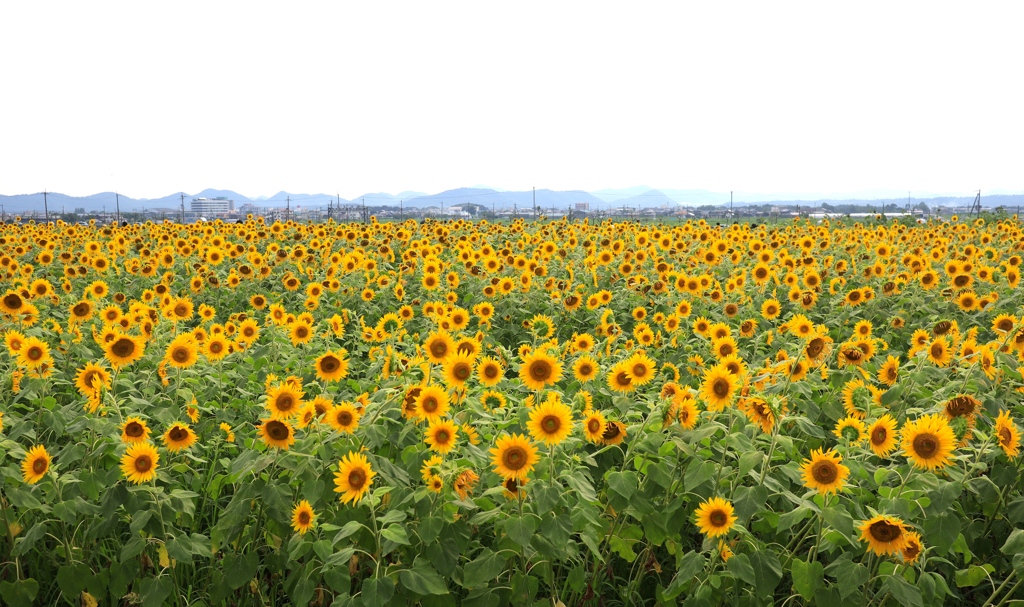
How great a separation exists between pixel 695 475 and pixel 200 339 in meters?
4.37

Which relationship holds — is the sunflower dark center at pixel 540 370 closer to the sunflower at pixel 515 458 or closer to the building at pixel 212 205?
the sunflower at pixel 515 458

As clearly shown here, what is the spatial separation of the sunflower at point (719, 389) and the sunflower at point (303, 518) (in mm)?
1939

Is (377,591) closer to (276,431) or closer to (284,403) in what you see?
(276,431)

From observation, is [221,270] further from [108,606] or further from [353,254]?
[108,606]

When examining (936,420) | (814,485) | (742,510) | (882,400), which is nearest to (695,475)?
(742,510)

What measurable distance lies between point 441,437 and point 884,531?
6.12ft

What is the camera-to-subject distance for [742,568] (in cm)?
288

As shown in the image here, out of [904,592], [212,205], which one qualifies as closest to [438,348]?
[904,592]

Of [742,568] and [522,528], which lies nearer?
[522,528]

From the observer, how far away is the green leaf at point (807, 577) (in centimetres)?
287

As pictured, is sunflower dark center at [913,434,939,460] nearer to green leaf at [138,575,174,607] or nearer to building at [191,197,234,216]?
green leaf at [138,575,174,607]

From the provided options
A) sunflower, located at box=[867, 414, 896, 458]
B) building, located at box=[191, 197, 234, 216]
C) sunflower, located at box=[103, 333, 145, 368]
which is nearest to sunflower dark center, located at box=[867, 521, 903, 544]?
sunflower, located at box=[867, 414, 896, 458]

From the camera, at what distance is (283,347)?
18.2ft

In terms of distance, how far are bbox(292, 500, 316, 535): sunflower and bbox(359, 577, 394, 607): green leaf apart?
419 mm
